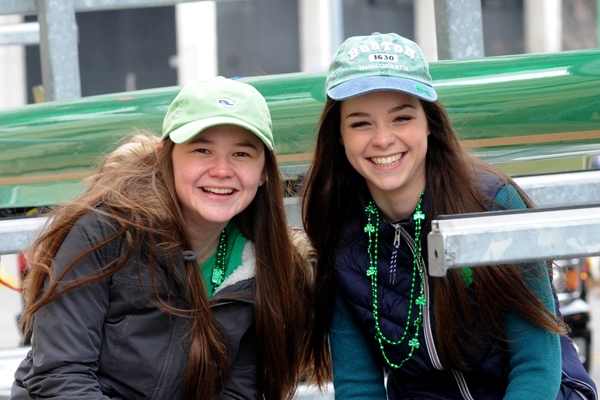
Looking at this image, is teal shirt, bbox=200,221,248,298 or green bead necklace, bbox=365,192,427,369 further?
teal shirt, bbox=200,221,248,298

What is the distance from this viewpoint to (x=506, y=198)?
7.64ft

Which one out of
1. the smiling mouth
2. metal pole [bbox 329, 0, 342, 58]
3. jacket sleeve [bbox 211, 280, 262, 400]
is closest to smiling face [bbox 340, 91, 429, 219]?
the smiling mouth

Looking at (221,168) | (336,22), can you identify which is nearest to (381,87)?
(221,168)

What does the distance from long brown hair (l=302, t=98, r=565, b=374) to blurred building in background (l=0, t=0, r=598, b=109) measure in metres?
13.0

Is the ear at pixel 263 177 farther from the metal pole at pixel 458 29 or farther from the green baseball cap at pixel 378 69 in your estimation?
the metal pole at pixel 458 29

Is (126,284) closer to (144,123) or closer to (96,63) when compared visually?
(144,123)

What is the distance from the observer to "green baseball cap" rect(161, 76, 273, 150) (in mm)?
2312

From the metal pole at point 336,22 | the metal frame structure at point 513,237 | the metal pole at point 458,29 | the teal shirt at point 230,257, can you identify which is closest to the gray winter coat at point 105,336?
the teal shirt at point 230,257

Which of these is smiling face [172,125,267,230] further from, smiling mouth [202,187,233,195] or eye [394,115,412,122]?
eye [394,115,412,122]

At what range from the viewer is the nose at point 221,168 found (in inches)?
93.6

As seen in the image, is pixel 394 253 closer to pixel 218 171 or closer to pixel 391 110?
pixel 391 110

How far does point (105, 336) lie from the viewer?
7.55 ft

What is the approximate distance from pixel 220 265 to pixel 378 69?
2.22ft

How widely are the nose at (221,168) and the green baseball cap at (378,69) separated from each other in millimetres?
318
